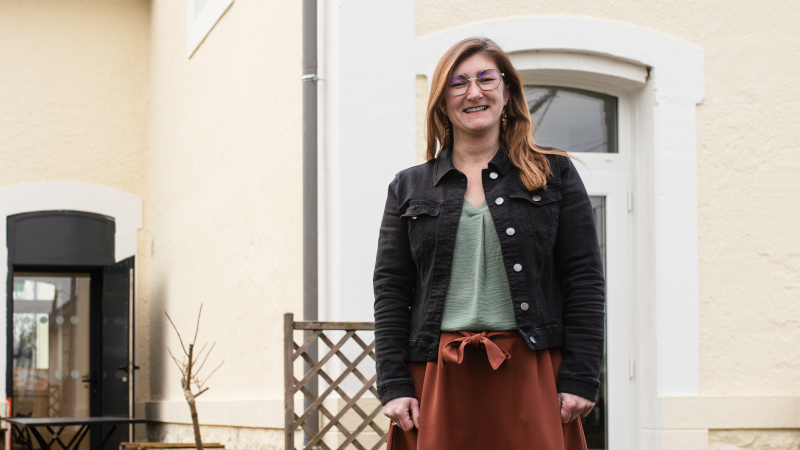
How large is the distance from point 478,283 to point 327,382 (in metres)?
2.71

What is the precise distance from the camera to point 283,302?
20.0ft

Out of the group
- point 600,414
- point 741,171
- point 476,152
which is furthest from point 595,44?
point 476,152

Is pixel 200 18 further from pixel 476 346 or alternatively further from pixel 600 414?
pixel 476 346

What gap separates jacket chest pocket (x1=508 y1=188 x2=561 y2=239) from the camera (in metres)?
2.46

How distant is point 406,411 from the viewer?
8.09 feet

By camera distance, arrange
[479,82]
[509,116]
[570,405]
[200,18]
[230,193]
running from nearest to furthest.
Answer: [570,405] < [479,82] < [509,116] < [230,193] < [200,18]

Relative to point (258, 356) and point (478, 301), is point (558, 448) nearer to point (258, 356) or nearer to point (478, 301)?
point (478, 301)

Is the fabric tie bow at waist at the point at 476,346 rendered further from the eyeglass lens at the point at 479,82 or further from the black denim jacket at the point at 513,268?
the eyeglass lens at the point at 479,82

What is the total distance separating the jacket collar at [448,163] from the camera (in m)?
2.57

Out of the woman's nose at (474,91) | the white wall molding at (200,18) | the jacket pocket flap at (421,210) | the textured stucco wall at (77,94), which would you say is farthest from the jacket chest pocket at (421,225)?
the textured stucco wall at (77,94)

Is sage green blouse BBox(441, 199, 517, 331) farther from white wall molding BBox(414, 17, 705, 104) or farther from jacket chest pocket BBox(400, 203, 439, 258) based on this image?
white wall molding BBox(414, 17, 705, 104)

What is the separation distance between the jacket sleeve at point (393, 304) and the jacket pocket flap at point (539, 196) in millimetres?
325

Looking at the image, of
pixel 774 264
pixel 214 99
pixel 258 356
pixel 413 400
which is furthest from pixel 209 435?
pixel 413 400

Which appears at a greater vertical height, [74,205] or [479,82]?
[74,205]
